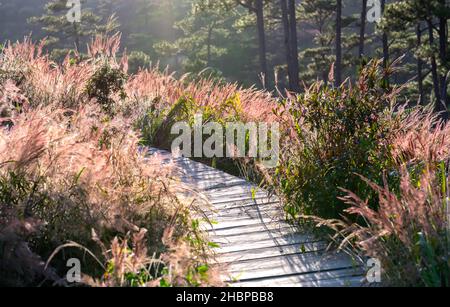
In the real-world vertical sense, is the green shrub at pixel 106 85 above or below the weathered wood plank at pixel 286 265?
above

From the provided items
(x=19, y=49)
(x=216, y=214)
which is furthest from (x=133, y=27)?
(x=216, y=214)

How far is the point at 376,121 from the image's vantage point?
16.8 ft

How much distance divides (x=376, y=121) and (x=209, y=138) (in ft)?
9.37

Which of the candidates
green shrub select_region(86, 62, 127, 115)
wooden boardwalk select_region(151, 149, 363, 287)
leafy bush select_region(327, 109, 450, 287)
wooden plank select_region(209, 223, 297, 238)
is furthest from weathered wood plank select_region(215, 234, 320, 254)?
green shrub select_region(86, 62, 127, 115)

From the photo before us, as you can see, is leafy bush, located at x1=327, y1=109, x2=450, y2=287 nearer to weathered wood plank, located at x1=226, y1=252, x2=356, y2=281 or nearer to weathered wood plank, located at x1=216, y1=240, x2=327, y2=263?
weathered wood plank, located at x1=226, y1=252, x2=356, y2=281

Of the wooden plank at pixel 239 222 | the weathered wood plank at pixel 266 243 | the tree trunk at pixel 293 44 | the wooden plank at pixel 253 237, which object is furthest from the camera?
the tree trunk at pixel 293 44

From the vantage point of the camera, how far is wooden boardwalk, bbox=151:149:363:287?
3.71 meters

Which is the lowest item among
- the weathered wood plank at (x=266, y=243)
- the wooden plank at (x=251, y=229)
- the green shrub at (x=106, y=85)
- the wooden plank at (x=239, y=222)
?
the weathered wood plank at (x=266, y=243)

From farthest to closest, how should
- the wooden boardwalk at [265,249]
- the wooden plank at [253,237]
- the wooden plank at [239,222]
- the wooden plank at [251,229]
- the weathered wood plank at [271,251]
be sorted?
1. the wooden plank at [239,222]
2. the wooden plank at [251,229]
3. the wooden plank at [253,237]
4. the weathered wood plank at [271,251]
5. the wooden boardwalk at [265,249]

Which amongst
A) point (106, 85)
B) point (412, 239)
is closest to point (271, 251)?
point (412, 239)

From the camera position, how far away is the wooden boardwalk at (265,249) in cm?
371

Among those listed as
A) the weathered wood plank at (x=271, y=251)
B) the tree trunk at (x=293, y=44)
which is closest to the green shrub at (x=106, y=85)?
the weathered wood plank at (x=271, y=251)

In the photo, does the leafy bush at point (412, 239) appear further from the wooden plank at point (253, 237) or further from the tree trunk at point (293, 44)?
the tree trunk at point (293, 44)

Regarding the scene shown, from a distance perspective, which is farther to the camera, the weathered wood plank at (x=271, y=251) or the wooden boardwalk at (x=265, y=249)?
the weathered wood plank at (x=271, y=251)
